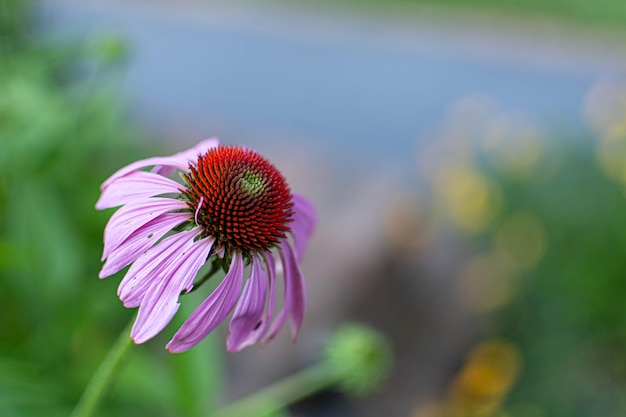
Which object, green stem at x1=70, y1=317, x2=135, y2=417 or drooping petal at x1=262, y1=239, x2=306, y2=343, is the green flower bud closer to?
drooping petal at x1=262, y1=239, x2=306, y2=343

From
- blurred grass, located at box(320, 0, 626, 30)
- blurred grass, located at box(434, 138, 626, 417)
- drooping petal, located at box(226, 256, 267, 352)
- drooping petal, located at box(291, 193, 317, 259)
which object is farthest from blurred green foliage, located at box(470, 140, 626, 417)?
blurred grass, located at box(320, 0, 626, 30)

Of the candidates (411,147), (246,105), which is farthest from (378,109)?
(246,105)

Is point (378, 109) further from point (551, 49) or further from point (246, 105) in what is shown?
point (551, 49)

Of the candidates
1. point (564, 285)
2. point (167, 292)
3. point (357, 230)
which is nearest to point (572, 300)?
point (564, 285)

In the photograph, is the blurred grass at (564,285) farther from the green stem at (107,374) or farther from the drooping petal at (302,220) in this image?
the green stem at (107,374)

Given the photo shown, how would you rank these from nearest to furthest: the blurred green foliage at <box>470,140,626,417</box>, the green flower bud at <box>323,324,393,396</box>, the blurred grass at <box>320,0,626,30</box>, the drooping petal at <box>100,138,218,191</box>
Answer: the drooping petal at <box>100,138,218,191</box> → the green flower bud at <box>323,324,393,396</box> → the blurred green foliage at <box>470,140,626,417</box> → the blurred grass at <box>320,0,626,30</box>

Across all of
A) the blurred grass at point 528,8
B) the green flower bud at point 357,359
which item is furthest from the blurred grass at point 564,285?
the blurred grass at point 528,8
